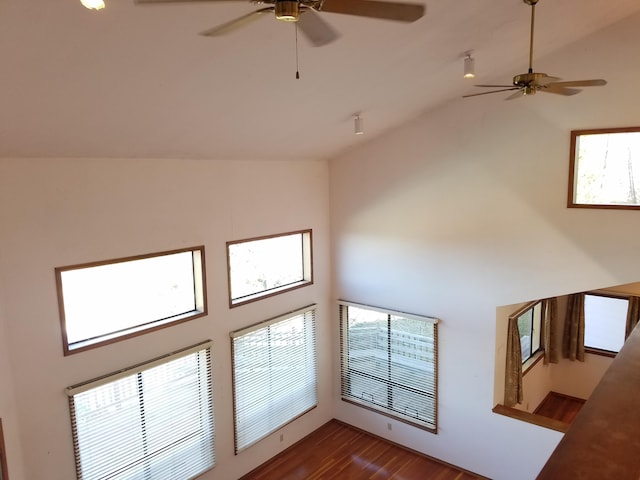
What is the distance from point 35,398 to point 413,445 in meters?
4.68

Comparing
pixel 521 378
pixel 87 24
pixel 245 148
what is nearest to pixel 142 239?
pixel 245 148

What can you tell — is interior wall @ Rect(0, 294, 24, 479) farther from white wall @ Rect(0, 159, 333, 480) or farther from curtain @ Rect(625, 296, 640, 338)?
curtain @ Rect(625, 296, 640, 338)

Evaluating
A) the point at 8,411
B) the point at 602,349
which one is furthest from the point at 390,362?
the point at 8,411

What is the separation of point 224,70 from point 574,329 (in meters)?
7.13

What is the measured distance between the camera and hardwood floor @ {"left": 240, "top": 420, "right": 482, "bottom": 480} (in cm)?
585

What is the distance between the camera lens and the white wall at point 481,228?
4.69 metres

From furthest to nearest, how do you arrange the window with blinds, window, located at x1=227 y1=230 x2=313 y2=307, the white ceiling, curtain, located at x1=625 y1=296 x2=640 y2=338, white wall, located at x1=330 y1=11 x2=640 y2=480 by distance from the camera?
curtain, located at x1=625 y1=296 x2=640 y2=338
window, located at x1=227 y1=230 x2=313 y2=307
white wall, located at x1=330 y1=11 x2=640 y2=480
the window with blinds
the white ceiling

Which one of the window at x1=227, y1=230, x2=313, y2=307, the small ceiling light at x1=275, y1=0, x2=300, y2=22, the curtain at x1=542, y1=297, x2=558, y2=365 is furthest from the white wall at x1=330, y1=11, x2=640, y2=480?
the small ceiling light at x1=275, y1=0, x2=300, y2=22

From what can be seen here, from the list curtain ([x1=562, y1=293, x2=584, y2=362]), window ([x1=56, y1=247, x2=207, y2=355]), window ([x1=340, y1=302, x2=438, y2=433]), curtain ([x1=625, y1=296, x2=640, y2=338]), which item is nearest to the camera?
window ([x1=56, y1=247, x2=207, y2=355])

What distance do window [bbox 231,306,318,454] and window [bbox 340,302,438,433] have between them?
0.57 m

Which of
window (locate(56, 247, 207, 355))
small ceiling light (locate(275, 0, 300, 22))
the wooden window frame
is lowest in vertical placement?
the wooden window frame

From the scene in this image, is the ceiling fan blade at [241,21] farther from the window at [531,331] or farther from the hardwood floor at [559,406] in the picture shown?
the hardwood floor at [559,406]

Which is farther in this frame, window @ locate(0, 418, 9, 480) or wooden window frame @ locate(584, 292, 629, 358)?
wooden window frame @ locate(584, 292, 629, 358)

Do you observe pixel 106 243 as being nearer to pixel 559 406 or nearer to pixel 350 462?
pixel 350 462
